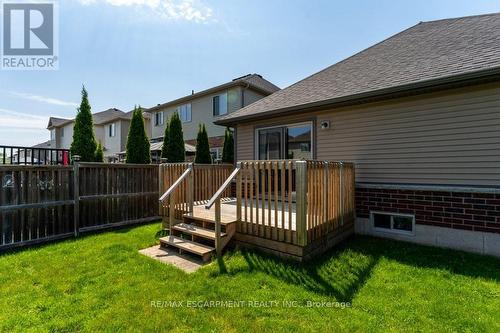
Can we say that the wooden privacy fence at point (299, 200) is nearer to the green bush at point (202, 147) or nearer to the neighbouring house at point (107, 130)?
the green bush at point (202, 147)

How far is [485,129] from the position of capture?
14.2 feet

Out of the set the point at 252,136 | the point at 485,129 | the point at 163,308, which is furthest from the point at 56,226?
the point at 485,129

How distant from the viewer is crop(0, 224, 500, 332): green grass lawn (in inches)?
99.7

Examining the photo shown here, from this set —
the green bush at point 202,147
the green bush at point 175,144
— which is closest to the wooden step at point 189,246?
the green bush at point 175,144

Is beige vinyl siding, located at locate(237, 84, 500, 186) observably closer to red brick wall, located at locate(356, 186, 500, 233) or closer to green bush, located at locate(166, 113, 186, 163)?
red brick wall, located at locate(356, 186, 500, 233)

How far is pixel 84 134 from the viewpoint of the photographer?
321 inches

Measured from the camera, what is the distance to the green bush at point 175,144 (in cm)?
1047

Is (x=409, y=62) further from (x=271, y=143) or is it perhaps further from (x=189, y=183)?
(x=189, y=183)

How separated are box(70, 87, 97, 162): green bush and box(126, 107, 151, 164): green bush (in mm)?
1120

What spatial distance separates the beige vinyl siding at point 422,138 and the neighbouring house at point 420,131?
0.02m

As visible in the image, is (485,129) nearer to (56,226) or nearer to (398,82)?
(398,82)

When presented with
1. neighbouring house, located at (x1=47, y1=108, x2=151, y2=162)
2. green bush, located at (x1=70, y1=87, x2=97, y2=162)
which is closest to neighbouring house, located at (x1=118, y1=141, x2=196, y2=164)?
green bush, located at (x1=70, y1=87, x2=97, y2=162)

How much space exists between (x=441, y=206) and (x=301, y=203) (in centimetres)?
294

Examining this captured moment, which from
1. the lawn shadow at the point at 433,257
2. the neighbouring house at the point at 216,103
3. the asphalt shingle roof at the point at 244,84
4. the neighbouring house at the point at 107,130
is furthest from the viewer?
the neighbouring house at the point at 107,130
